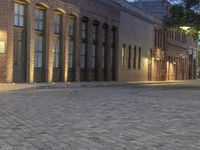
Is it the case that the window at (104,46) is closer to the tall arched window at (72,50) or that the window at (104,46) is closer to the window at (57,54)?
the tall arched window at (72,50)

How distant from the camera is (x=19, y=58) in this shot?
33781 mm

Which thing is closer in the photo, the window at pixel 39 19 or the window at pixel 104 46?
the window at pixel 39 19

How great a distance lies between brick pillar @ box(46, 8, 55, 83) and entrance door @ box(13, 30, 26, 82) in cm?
263

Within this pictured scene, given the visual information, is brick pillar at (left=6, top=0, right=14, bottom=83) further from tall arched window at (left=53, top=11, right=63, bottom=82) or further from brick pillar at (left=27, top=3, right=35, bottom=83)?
tall arched window at (left=53, top=11, right=63, bottom=82)

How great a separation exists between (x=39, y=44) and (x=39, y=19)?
5.54ft

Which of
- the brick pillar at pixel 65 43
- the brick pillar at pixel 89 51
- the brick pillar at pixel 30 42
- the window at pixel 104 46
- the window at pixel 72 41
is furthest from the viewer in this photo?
the window at pixel 104 46

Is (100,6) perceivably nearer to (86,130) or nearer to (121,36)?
(121,36)

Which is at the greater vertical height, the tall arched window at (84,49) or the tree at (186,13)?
the tree at (186,13)

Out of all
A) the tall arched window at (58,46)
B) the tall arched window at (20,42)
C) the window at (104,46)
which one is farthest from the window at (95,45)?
the tall arched window at (20,42)

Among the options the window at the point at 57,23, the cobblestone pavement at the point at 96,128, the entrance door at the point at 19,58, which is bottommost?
the cobblestone pavement at the point at 96,128

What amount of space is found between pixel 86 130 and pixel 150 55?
53.4 metres

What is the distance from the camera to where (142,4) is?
74.4 metres

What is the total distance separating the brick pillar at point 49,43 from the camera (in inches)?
1433

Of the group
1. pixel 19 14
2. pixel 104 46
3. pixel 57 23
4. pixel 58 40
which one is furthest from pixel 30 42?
pixel 104 46
